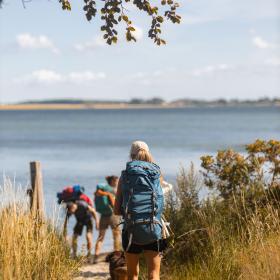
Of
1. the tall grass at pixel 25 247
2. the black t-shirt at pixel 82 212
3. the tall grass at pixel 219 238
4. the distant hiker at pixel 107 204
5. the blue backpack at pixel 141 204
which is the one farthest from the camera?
the black t-shirt at pixel 82 212

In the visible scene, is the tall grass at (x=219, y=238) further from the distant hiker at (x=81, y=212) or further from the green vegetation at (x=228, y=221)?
the distant hiker at (x=81, y=212)

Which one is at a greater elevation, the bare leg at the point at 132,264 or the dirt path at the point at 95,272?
the bare leg at the point at 132,264

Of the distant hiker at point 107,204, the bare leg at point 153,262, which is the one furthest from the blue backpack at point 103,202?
the bare leg at point 153,262

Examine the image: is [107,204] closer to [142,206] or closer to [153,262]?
[153,262]

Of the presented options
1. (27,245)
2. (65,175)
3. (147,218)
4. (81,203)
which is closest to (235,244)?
(147,218)

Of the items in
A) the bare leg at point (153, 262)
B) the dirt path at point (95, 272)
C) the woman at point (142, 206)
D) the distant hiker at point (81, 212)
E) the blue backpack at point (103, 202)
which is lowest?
the dirt path at point (95, 272)

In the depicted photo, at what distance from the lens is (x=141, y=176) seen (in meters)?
6.56

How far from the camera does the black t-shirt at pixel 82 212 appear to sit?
13.1 metres

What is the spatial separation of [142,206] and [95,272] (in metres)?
4.65

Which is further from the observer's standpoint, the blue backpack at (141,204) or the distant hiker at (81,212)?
the distant hiker at (81,212)

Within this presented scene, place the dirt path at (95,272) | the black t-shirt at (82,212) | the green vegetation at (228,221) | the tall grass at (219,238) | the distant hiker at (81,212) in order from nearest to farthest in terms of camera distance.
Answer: the tall grass at (219,238)
the green vegetation at (228,221)
the dirt path at (95,272)
the distant hiker at (81,212)
the black t-shirt at (82,212)

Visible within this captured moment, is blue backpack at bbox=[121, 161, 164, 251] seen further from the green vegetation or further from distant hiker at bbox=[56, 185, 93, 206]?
distant hiker at bbox=[56, 185, 93, 206]

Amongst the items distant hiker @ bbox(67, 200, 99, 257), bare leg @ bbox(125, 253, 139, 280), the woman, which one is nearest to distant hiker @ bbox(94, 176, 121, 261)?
distant hiker @ bbox(67, 200, 99, 257)

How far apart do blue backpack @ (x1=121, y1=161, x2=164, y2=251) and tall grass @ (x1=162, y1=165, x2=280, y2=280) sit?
97cm
